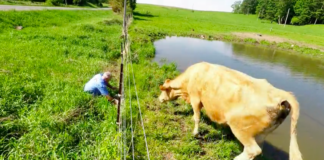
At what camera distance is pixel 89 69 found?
31.8ft

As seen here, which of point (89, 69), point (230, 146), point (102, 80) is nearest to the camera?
point (230, 146)

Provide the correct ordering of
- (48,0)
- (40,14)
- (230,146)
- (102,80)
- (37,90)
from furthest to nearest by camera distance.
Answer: (48,0)
(40,14)
(102,80)
(37,90)
(230,146)

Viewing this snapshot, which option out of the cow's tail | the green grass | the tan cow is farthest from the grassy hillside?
the cow's tail

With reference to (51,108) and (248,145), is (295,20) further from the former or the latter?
(51,108)

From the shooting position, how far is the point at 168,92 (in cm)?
771

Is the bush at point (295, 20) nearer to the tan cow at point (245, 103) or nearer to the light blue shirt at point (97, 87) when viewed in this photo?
the tan cow at point (245, 103)

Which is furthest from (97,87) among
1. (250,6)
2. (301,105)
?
(250,6)

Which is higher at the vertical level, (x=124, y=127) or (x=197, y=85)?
(x=197, y=85)

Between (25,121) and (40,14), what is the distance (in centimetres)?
2087

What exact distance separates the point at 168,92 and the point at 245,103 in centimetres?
331

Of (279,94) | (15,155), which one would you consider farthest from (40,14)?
(279,94)

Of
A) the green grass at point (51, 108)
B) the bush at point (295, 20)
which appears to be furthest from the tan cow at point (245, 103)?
the bush at point (295, 20)

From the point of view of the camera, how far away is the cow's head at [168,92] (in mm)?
7473

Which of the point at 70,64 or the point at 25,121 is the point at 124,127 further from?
the point at 70,64
